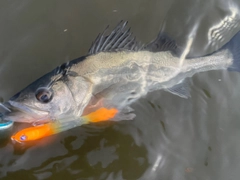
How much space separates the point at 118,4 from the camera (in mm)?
3926

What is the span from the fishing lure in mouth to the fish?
31 mm

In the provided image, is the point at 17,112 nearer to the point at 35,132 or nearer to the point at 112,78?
the point at 35,132

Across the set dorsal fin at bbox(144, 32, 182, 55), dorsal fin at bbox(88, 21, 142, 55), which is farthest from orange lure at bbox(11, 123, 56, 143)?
dorsal fin at bbox(144, 32, 182, 55)

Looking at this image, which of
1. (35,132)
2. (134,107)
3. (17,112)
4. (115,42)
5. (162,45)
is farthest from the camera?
(134,107)

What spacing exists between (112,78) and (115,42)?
30 centimetres

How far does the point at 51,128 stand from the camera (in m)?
2.88

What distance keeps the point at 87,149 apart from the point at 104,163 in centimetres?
19

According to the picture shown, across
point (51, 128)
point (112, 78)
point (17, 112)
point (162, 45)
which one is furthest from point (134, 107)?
point (17, 112)

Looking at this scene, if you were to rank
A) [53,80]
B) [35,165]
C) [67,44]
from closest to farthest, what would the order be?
[53,80] → [35,165] → [67,44]

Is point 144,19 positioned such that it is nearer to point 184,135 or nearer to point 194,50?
point 194,50

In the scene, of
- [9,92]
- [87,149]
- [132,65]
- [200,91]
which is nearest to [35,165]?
[87,149]

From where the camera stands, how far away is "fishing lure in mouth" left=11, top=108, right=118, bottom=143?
2.87m

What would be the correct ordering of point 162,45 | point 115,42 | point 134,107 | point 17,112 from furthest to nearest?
point 134,107 < point 162,45 < point 115,42 < point 17,112

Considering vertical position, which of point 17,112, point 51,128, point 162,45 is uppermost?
point 17,112
